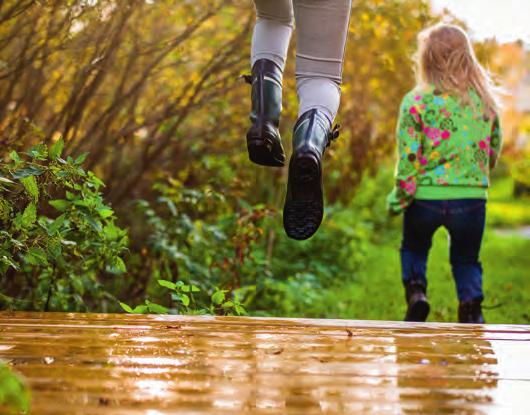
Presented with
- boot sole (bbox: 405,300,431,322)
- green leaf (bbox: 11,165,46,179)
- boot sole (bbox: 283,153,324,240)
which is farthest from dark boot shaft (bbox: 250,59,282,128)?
boot sole (bbox: 405,300,431,322)

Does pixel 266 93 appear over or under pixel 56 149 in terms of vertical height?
over

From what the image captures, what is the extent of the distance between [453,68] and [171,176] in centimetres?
213

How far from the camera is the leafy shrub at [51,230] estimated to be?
226 centimetres

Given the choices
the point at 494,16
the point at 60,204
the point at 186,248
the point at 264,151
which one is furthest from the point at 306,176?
the point at 494,16

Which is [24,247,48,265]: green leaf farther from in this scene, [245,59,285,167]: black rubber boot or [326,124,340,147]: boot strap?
[326,124,340,147]: boot strap

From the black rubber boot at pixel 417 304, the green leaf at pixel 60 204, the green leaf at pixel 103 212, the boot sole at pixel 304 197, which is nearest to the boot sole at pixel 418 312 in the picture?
the black rubber boot at pixel 417 304

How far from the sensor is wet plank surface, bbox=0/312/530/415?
1508mm

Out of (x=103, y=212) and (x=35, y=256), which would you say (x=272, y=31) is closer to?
(x=103, y=212)

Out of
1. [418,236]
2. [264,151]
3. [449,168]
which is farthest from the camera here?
[418,236]

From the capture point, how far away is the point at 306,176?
2.27 m

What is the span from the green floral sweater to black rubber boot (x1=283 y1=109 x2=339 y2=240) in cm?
125

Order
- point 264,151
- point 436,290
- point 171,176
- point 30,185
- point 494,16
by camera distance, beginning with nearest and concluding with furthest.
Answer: point 30,185, point 264,151, point 494,16, point 171,176, point 436,290

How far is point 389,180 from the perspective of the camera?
9805 mm

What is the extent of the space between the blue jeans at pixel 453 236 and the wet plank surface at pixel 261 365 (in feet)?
4.14
